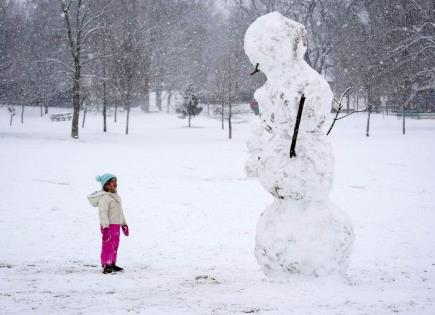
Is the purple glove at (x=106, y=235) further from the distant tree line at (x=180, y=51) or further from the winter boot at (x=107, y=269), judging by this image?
the distant tree line at (x=180, y=51)

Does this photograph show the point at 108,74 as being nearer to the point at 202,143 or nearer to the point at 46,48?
the point at 202,143

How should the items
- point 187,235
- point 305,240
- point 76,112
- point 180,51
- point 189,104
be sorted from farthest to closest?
point 180,51 < point 189,104 < point 76,112 < point 187,235 < point 305,240

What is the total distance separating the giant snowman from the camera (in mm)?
5543

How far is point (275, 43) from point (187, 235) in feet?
18.3

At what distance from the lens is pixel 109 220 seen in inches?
262

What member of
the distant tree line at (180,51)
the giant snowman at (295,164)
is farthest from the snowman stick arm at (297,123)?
the distant tree line at (180,51)

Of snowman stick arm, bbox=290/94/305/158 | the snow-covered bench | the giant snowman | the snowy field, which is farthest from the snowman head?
the snow-covered bench

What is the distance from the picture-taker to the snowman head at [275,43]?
5602 millimetres

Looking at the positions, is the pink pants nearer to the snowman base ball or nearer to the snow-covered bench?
the snowman base ball

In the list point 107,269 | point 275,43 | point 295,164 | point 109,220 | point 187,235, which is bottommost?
point 187,235

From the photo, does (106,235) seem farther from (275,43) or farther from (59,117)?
(59,117)

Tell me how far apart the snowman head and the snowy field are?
2.80 metres

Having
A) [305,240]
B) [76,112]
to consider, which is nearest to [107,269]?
[305,240]

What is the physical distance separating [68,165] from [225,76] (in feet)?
65.8
